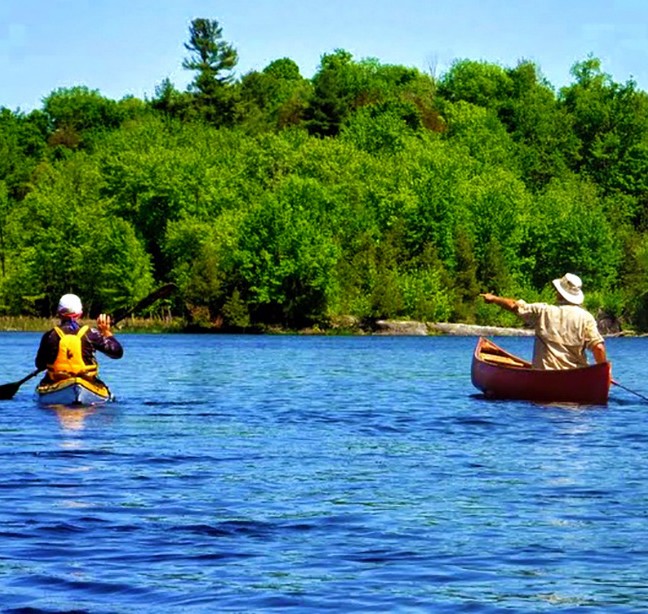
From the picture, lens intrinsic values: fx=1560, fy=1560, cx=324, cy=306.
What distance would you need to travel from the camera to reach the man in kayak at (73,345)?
77.5 ft

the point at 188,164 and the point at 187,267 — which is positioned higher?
the point at 188,164

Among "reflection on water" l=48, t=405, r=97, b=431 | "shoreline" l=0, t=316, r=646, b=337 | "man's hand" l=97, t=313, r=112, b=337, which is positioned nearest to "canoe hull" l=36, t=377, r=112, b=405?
"reflection on water" l=48, t=405, r=97, b=431

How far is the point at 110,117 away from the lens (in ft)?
463

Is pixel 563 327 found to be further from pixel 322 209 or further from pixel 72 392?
pixel 322 209

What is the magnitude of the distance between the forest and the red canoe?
64.1m

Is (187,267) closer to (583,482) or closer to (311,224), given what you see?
(311,224)

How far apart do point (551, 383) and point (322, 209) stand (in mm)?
Result: 74042

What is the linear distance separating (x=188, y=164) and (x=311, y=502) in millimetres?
91912

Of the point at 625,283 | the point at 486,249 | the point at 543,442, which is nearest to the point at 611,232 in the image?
the point at 625,283

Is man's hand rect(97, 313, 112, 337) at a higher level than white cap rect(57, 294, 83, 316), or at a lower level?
lower

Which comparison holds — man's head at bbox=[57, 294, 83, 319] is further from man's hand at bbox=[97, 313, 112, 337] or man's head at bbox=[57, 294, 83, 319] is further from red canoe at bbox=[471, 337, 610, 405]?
red canoe at bbox=[471, 337, 610, 405]

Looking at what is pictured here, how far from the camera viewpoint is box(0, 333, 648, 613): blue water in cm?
1040

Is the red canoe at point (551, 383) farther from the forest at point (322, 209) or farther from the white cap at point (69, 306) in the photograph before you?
the forest at point (322, 209)

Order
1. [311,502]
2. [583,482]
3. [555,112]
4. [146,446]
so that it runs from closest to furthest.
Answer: [311,502] < [583,482] < [146,446] < [555,112]
